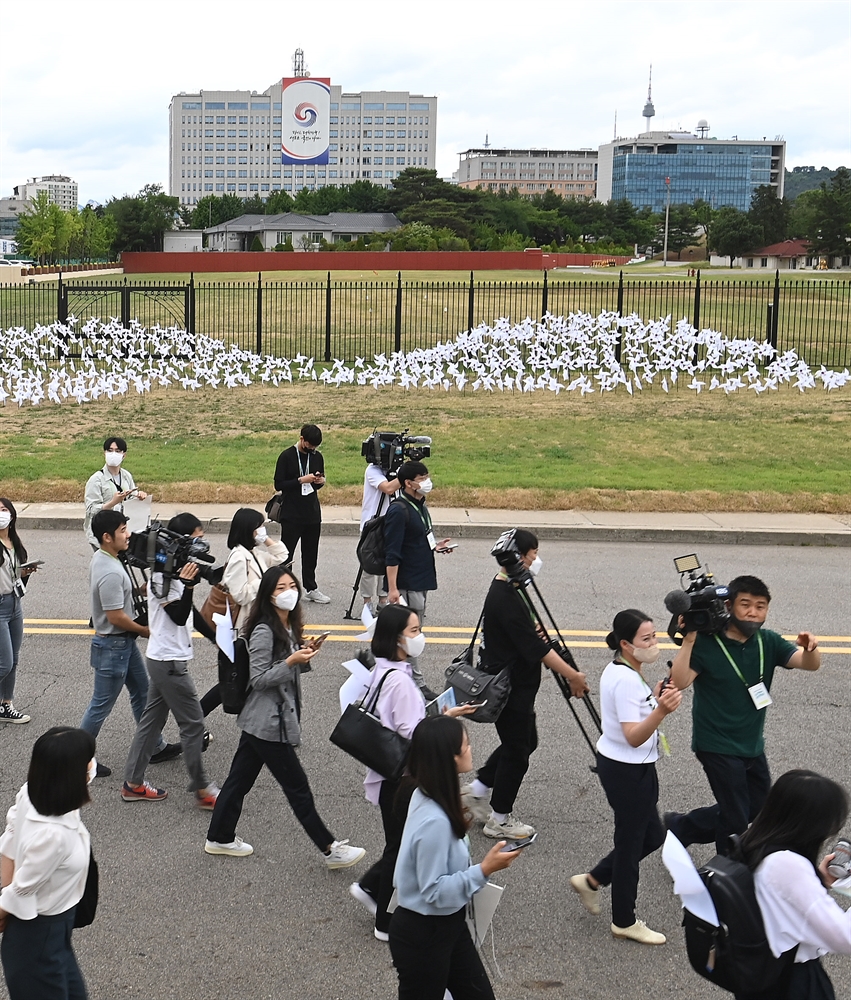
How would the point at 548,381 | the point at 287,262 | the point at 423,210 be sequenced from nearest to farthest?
the point at 548,381
the point at 287,262
the point at 423,210

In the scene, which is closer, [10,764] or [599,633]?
[10,764]

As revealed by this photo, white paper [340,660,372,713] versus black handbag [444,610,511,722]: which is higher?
white paper [340,660,372,713]

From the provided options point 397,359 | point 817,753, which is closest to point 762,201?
point 397,359

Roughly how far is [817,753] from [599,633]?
278cm

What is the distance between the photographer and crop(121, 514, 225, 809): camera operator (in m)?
6.23

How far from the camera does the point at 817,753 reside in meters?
7.02

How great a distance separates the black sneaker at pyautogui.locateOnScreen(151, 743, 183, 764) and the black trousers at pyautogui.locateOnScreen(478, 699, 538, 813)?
2.18 meters

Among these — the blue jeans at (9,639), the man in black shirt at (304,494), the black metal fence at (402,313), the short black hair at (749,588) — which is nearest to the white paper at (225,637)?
the blue jeans at (9,639)

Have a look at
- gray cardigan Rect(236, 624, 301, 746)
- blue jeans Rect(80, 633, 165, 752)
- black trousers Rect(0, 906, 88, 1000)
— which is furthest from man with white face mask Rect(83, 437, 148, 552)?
black trousers Rect(0, 906, 88, 1000)

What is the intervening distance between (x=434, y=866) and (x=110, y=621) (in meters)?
3.26

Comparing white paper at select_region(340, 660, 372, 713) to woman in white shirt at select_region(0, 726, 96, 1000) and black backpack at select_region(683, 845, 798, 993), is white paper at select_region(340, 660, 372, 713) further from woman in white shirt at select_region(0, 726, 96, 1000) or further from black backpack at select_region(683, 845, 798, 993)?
black backpack at select_region(683, 845, 798, 993)

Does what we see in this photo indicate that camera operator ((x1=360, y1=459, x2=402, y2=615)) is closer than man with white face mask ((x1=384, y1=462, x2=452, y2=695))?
No

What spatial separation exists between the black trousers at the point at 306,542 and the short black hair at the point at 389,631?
5.33 metres

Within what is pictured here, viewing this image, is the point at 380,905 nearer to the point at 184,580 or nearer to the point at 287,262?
the point at 184,580
